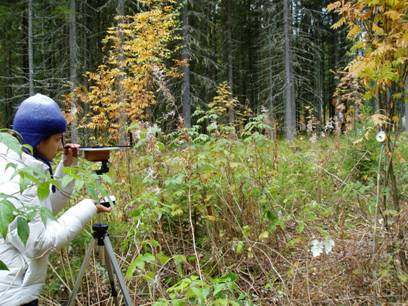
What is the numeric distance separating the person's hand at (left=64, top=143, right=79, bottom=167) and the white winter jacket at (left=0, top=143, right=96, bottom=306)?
43 cm

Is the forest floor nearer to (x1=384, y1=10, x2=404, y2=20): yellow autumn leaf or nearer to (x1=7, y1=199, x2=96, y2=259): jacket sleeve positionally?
(x1=7, y1=199, x2=96, y2=259): jacket sleeve

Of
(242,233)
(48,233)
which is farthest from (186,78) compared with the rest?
(48,233)

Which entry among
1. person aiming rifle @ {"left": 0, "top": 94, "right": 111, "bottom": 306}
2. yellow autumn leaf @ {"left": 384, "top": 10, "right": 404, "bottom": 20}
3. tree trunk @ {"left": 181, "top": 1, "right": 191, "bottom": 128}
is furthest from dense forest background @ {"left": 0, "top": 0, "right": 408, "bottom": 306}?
tree trunk @ {"left": 181, "top": 1, "right": 191, "bottom": 128}

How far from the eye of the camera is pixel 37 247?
1618 mm

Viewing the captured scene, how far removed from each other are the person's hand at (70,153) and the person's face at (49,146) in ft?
0.71

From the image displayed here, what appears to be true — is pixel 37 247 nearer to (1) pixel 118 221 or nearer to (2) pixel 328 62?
(1) pixel 118 221

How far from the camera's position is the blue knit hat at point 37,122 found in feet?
5.93

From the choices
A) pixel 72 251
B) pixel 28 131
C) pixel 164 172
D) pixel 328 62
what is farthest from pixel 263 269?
pixel 328 62

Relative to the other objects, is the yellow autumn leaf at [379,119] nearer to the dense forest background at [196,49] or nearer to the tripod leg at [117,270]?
the tripod leg at [117,270]

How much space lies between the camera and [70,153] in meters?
2.16

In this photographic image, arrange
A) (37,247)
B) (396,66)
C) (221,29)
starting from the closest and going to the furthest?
1. (37,247)
2. (396,66)
3. (221,29)

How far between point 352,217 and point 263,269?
990mm

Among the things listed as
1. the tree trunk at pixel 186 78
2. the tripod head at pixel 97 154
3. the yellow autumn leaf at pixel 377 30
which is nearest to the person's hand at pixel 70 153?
the tripod head at pixel 97 154

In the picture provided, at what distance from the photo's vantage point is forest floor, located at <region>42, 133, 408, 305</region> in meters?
2.57
